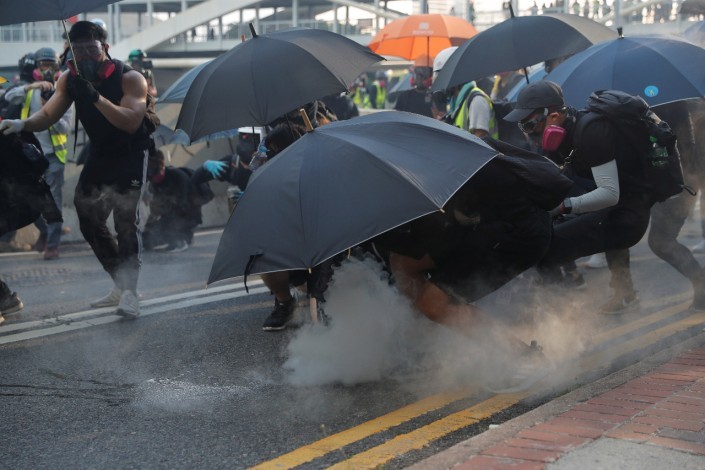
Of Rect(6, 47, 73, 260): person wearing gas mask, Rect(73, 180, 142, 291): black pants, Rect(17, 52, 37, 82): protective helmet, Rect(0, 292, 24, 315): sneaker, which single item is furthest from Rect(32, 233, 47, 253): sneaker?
Rect(73, 180, 142, 291): black pants

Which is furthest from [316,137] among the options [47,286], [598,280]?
[47,286]

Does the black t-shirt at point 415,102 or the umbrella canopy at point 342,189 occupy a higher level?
the umbrella canopy at point 342,189

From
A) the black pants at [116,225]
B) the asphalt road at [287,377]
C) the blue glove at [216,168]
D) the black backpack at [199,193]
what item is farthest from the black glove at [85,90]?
the black backpack at [199,193]

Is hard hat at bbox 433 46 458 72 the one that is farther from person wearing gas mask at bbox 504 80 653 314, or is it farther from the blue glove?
the blue glove

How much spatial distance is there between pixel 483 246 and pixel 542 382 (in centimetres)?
70

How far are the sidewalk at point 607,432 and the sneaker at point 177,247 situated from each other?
6.71m

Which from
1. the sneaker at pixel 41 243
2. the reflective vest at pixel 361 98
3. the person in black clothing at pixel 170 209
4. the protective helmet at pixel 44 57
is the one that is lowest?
the reflective vest at pixel 361 98

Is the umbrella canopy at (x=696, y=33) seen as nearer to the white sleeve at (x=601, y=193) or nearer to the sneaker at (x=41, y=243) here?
the white sleeve at (x=601, y=193)

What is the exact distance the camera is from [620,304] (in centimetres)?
654

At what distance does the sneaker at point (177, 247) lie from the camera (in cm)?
1056

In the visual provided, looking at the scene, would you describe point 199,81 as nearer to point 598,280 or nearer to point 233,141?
point 598,280

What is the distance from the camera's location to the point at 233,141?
13000mm

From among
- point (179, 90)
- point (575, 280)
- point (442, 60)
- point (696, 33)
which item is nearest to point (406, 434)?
point (575, 280)

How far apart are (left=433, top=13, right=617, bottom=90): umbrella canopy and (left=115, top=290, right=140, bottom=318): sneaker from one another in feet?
8.85
